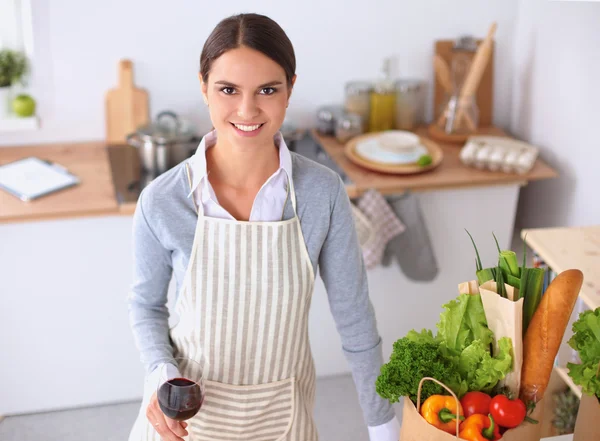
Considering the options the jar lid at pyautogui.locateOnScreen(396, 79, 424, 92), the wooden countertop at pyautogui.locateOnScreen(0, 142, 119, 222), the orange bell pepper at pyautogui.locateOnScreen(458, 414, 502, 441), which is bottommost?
the wooden countertop at pyautogui.locateOnScreen(0, 142, 119, 222)

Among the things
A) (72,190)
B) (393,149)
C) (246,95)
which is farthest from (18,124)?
(246,95)

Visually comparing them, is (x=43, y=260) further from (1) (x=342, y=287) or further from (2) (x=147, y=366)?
(1) (x=342, y=287)

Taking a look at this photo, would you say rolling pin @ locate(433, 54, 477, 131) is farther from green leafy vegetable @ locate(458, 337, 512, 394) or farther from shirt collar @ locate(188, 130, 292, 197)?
green leafy vegetable @ locate(458, 337, 512, 394)

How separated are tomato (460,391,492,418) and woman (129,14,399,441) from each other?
441mm

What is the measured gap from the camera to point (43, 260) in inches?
98.1

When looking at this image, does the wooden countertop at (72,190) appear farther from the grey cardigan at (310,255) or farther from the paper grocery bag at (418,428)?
the paper grocery bag at (418,428)

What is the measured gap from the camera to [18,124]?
2.76 metres

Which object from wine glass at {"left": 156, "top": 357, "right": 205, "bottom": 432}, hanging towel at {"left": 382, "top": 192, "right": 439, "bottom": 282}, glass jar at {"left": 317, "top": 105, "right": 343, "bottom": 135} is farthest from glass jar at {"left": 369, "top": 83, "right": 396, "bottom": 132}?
wine glass at {"left": 156, "top": 357, "right": 205, "bottom": 432}

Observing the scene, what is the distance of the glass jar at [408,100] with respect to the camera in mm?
2912

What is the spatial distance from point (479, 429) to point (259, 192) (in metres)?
0.64

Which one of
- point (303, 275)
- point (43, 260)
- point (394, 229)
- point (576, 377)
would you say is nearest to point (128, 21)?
point (43, 260)

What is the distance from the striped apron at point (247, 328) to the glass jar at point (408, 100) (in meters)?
1.52

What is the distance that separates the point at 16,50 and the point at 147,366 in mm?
1682

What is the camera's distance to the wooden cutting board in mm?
2760
